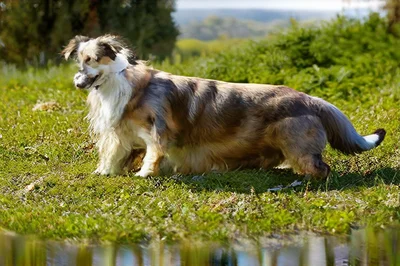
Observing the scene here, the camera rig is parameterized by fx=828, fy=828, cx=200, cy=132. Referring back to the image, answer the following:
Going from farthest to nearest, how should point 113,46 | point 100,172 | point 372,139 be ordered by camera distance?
1. point 372,139
2. point 100,172
3. point 113,46

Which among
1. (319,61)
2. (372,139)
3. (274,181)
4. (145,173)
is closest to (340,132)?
(372,139)

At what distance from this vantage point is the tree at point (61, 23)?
16.4m

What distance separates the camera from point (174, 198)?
7094 millimetres

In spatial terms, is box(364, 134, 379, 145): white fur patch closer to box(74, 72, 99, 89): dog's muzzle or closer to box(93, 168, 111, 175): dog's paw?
box(93, 168, 111, 175): dog's paw

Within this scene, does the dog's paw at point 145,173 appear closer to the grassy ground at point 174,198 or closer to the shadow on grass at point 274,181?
the grassy ground at point 174,198

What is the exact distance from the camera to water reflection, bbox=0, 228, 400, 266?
227 inches

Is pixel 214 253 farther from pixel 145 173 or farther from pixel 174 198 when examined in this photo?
pixel 145 173

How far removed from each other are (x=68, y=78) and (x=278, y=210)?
7.21 m

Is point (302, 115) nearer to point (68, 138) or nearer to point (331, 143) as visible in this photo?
point (331, 143)

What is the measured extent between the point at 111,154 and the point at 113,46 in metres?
1.02

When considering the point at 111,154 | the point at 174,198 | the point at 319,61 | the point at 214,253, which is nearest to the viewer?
the point at 214,253

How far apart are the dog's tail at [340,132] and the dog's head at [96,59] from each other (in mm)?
1920

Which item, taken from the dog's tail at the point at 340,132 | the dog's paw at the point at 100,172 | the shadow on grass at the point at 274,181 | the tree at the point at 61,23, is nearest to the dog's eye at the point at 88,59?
the dog's paw at the point at 100,172

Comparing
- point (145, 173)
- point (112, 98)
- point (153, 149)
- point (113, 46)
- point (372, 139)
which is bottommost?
point (145, 173)
